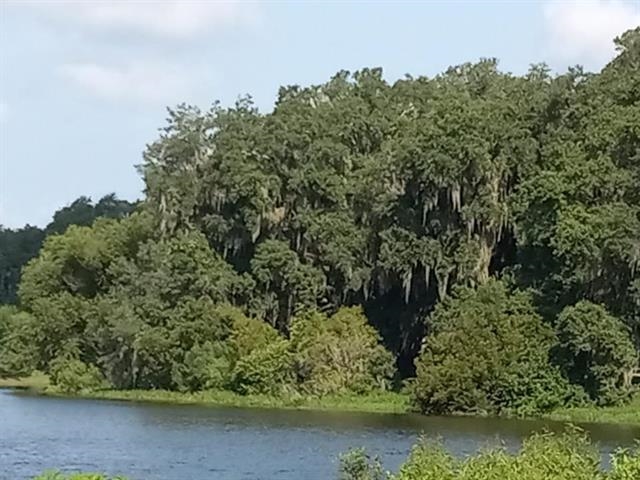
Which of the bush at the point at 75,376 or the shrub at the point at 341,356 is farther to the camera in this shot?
the bush at the point at 75,376

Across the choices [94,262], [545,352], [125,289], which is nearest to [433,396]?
[545,352]

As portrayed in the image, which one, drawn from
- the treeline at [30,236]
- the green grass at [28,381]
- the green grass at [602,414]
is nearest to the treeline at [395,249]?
the green grass at [602,414]

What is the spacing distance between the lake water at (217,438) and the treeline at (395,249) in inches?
185

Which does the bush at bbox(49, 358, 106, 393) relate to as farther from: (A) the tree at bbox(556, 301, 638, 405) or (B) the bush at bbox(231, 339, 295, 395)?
(A) the tree at bbox(556, 301, 638, 405)

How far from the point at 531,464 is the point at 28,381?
6385cm

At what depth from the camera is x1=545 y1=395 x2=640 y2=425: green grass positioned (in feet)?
149

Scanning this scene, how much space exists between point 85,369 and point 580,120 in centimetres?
2549

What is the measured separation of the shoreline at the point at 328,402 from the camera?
1829 inches

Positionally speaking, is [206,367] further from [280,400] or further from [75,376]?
[75,376]

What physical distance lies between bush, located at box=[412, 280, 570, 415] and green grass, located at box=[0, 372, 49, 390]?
2938cm

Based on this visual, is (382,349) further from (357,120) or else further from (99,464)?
(99,464)

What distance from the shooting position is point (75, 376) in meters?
64.1

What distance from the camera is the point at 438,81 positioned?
62.5 metres

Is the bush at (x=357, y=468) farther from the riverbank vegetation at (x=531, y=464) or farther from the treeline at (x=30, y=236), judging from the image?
the treeline at (x=30, y=236)
